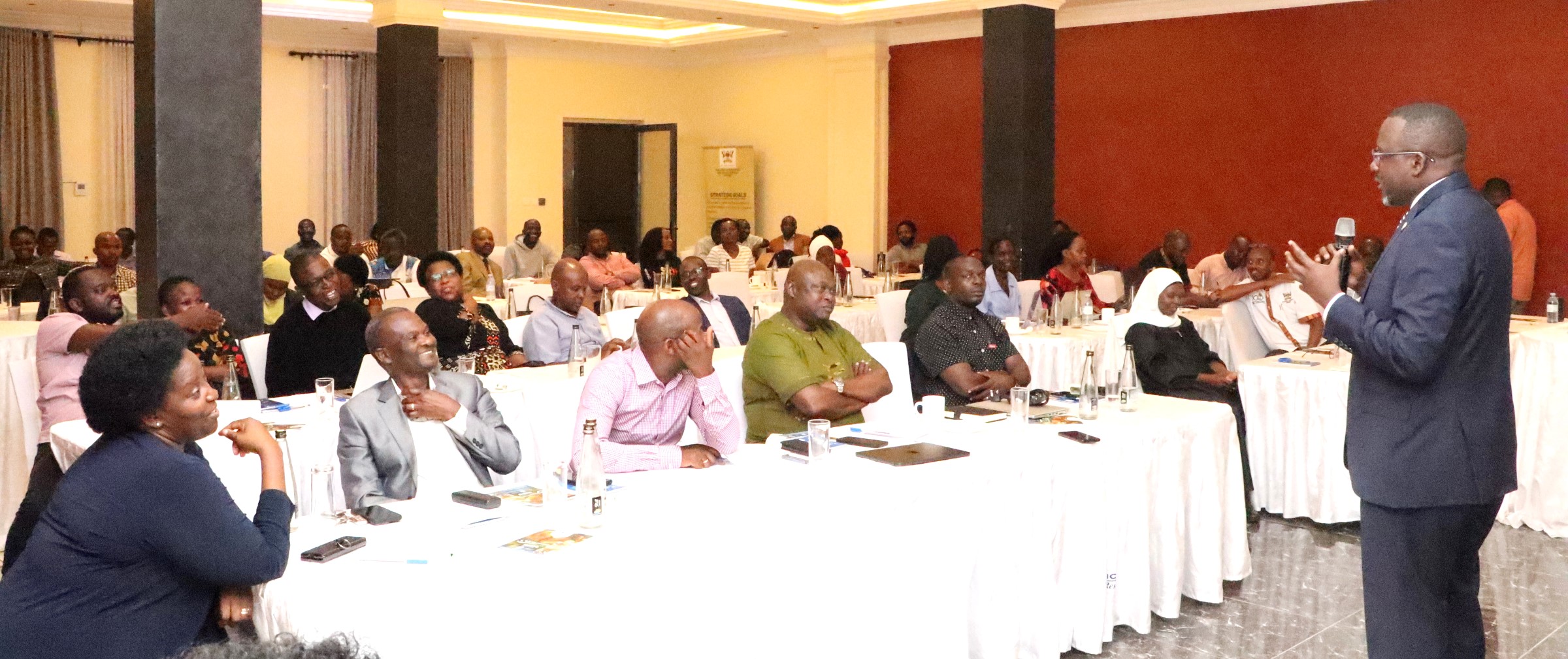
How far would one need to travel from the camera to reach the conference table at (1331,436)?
19.4 ft

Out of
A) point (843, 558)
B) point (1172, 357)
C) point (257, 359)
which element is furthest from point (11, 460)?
point (1172, 357)

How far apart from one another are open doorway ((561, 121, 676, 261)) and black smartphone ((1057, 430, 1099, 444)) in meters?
12.8

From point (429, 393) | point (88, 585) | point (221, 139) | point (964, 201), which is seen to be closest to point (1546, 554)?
point (429, 393)

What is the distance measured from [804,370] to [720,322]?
2654 mm

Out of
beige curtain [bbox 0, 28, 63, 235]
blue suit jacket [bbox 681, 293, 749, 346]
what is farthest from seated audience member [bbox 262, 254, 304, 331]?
beige curtain [bbox 0, 28, 63, 235]

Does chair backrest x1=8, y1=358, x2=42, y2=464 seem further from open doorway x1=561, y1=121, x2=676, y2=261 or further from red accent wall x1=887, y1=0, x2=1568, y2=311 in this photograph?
open doorway x1=561, y1=121, x2=676, y2=261

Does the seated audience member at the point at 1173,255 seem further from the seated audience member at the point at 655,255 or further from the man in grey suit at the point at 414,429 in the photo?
the man in grey suit at the point at 414,429

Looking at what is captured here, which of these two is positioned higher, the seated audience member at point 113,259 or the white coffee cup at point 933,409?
the seated audience member at point 113,259

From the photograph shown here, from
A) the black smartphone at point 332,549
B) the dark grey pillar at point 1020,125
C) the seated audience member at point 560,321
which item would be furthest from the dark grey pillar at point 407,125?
the black smartphone at point 332,549

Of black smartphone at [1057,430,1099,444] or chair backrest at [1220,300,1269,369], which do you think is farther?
chair backrest at [1220,300,1269,369]

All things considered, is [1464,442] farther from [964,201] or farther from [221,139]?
[964,201]

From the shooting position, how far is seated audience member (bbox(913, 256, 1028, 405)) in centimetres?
564

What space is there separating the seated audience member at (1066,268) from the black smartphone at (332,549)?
5.67 m

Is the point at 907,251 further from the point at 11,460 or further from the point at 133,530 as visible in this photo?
the point at 133,530
